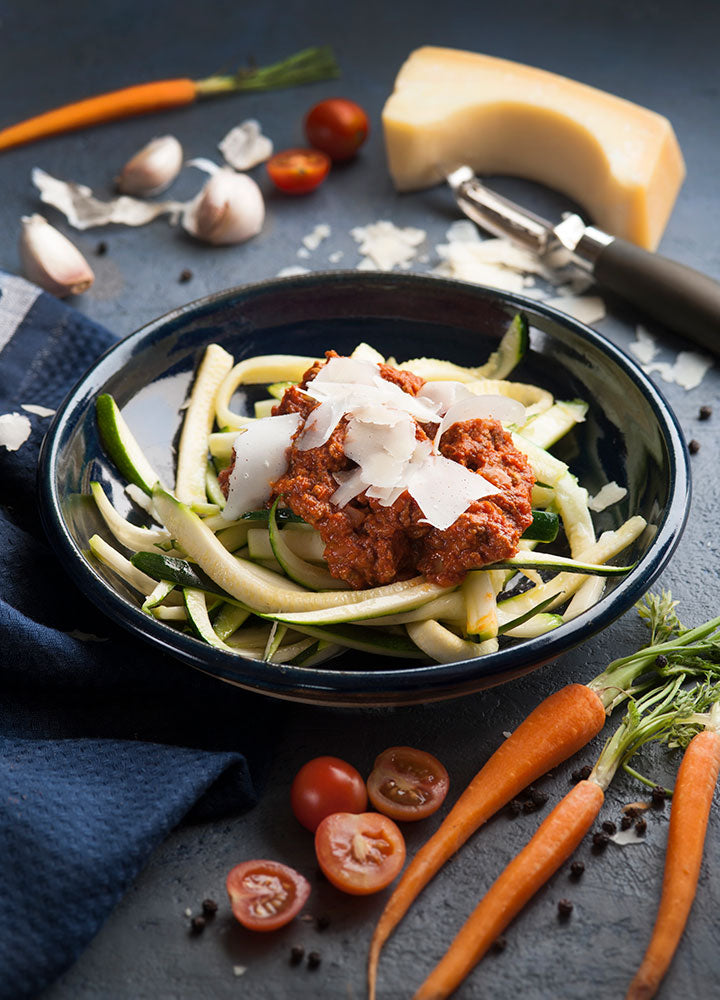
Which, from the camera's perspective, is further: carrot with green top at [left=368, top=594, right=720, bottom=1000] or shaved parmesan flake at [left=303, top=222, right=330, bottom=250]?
shaved parmesan flake at [left=303, top=222, right=330, bottom=250]

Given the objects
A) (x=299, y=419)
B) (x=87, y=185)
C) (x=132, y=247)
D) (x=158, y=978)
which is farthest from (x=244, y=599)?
(x=87, y=185)

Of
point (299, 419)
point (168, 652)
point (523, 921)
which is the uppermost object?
point (299, 419)

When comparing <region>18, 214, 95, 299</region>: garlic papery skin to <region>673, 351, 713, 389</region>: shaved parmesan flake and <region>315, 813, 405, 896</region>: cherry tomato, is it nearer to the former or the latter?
<region>673, 351, 713, 389</region>: shaved parmesan flake

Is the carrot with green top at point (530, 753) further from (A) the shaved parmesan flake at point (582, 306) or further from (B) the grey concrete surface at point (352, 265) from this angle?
(A) the shaved parmesan flake at point (582, 306)

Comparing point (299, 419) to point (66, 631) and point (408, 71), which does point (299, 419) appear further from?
point (408, 71)

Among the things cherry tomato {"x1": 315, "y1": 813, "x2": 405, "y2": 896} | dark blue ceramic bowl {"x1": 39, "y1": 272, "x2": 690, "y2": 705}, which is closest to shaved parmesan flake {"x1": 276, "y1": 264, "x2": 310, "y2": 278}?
dark blue ceramic bowl {"x1": 39, "y1": 272, "x2": 690, "y2": 705}

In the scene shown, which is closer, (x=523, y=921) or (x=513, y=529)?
(x=523, y=921)

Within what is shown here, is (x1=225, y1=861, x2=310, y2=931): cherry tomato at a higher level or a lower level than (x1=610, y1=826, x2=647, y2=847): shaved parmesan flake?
lower

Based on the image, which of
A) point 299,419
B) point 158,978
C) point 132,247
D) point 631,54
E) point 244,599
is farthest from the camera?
point 631,54
